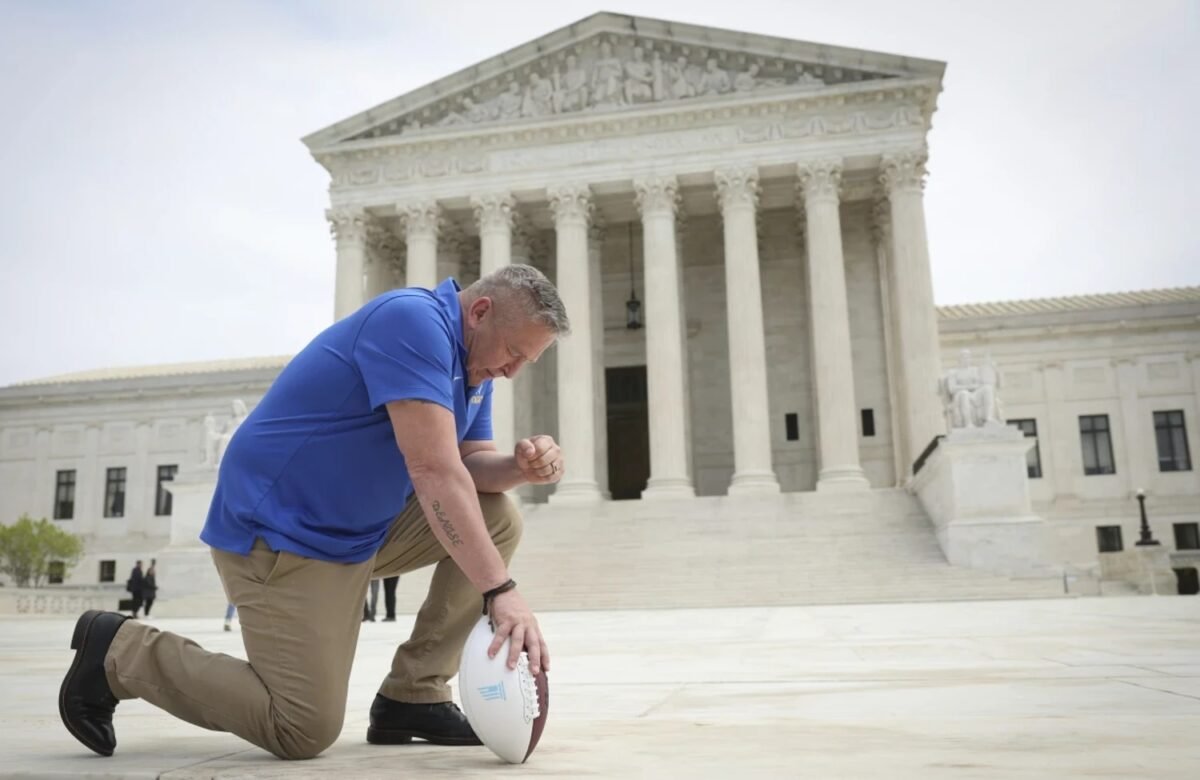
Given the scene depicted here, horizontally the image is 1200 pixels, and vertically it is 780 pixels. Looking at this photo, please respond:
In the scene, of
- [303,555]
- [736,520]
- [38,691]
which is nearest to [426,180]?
[736,520]

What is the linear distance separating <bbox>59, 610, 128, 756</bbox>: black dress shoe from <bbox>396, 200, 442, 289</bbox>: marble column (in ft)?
111

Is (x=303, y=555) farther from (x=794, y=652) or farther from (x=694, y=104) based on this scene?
(x=694, y=104)

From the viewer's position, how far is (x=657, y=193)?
117 feet

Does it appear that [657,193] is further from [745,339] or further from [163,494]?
[163,494]

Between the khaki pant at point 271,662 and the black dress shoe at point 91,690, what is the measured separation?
4 cm

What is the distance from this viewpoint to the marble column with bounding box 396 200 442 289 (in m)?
37.4

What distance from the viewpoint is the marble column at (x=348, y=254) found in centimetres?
3775

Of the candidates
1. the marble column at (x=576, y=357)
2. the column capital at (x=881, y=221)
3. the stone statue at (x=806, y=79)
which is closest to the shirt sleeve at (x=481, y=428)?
the marble column at (x=576, y=357)

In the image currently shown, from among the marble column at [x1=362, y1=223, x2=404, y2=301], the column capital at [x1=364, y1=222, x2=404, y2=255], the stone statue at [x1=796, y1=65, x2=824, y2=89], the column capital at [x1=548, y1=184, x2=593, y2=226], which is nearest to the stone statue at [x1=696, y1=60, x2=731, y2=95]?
the stone statue at [x1=796, y1=65, x2=824, y2=89]

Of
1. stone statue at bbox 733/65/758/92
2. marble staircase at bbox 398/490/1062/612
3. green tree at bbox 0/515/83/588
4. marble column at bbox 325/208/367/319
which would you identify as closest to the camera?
marble staircase at bbox 398/490/1062/612

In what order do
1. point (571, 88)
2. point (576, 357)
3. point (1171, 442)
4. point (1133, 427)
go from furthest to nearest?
point (1133, 427) → point (1171, 442) → point (571, 88) → point (576, 357)

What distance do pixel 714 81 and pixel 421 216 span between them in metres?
11.3

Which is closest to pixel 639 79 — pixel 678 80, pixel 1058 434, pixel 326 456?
pixel 678 80

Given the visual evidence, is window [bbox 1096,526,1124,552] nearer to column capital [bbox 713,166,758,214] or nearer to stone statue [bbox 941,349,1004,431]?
stone statue [bbox 941,349,1004,431]
